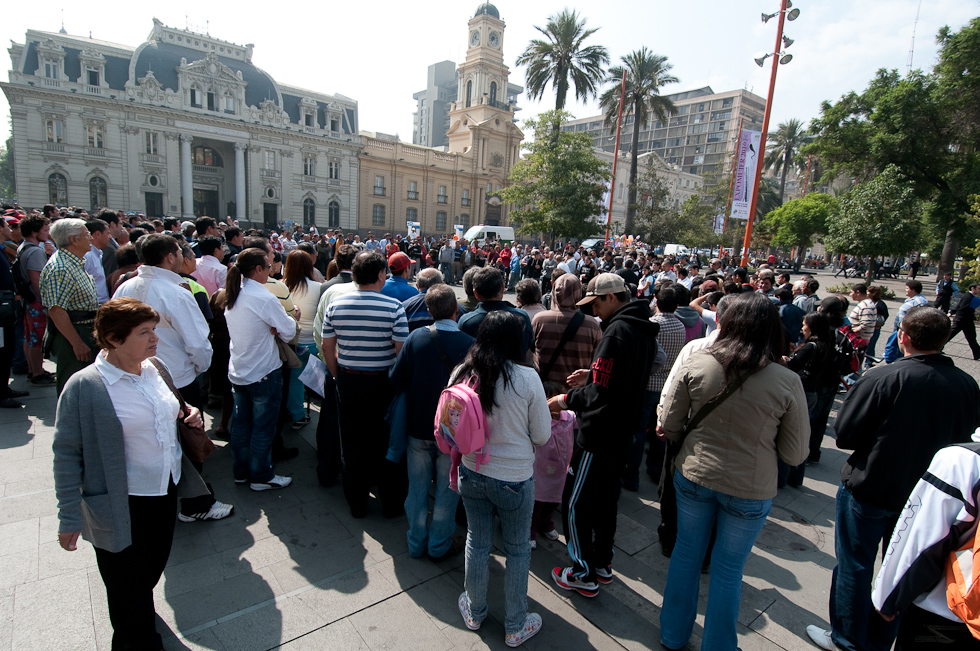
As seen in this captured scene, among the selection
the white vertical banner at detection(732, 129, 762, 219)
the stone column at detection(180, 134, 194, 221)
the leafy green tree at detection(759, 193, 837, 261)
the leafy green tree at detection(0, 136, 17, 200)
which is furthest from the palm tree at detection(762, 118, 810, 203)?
the leafy green tree at detection(0, 136, 17, 200)

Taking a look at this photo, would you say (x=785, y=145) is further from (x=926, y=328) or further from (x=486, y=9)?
(x=926, y=328)

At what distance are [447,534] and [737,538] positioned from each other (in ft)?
5.78

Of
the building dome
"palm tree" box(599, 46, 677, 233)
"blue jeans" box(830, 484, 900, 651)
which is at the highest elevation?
the building dome

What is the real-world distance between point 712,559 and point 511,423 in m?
1.20

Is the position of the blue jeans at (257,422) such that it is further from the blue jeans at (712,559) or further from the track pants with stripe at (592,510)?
the blue jeans at (712,559)

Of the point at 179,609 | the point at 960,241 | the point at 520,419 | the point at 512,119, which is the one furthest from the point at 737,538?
the point at 512,119

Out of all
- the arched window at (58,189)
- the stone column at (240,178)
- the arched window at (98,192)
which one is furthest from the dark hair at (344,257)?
the arched window at (58,189)

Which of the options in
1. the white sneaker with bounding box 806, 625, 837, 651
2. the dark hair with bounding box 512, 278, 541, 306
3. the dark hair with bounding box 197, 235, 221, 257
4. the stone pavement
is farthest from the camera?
the dark hair with bounding box 197, 235, 221, 257

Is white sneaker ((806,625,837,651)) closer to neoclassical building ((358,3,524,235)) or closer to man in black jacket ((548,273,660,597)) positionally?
man in black jacket ((548,273,660,597))

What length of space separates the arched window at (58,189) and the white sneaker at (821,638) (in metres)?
42.5

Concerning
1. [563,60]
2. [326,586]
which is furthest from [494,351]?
[563,60]

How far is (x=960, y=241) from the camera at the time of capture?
21.2 metres

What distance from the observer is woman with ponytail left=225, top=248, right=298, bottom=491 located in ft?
12.2

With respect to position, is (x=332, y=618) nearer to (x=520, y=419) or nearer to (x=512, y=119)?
(x=520, y=419)
